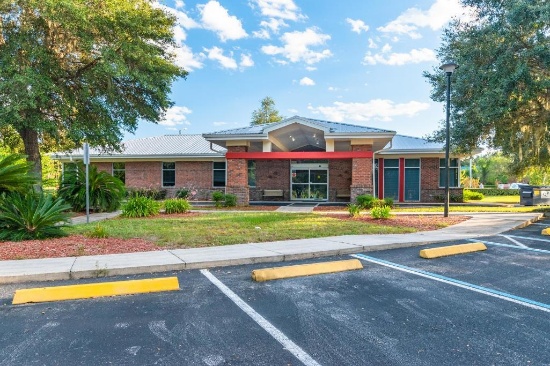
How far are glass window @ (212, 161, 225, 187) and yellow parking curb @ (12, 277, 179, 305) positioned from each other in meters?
17.7

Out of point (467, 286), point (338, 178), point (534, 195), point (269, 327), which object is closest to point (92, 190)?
point (269, 327)

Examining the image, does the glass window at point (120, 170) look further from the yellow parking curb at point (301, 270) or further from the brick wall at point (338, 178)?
the yellow parking curb at point (301, 270)

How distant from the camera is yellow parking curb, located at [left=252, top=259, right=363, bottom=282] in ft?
17.5

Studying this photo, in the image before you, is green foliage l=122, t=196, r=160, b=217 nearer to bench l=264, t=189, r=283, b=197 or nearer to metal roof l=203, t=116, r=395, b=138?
metal roof l=203, t=116, r=395, b=138

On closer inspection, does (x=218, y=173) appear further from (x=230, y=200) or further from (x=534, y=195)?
(x=534, y=195)

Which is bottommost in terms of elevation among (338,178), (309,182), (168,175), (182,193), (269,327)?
(269,327)

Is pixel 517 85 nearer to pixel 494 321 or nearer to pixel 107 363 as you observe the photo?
pixel 494 321

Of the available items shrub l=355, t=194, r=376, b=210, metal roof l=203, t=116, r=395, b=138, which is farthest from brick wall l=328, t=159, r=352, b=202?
shrub l=355, t=194, r=376, b=210

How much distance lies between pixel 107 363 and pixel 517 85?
13607 mm

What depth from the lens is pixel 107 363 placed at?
2.91 m

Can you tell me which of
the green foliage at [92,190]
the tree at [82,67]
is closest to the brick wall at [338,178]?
the tree at [82,67]

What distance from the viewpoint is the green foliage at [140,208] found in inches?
500

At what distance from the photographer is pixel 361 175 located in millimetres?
16062

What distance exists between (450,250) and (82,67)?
15030 millimetres
